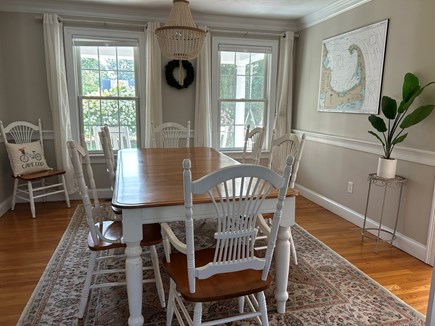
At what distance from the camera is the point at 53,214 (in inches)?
146

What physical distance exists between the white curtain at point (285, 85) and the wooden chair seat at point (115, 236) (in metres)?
3.15

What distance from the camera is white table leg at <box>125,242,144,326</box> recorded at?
1586mm

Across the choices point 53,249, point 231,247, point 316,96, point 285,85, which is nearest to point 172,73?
point 285,85

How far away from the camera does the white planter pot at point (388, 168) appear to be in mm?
2770

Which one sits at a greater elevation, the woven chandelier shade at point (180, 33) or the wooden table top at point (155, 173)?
the woven chandelier shade at point (180, 33)

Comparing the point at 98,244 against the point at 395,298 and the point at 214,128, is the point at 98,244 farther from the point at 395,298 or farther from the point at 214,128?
the point at 214,128

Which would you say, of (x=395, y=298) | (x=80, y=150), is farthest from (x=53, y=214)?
(x=395, y=298)

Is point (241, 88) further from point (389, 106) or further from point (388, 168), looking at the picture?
point (388, 168)

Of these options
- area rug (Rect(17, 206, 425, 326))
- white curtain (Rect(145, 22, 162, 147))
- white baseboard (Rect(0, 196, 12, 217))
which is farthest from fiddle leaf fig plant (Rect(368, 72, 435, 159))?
white baseboard (Rect(0, 196, 12, 217))

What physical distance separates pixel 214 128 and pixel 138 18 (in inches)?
69.1

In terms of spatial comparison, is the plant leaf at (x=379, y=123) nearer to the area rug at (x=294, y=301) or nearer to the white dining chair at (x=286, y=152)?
the white dining chair at (x=286, y=152)

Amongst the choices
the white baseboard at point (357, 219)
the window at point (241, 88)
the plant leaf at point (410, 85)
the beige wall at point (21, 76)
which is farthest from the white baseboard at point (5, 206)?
the plant leaf at point (410, 85)

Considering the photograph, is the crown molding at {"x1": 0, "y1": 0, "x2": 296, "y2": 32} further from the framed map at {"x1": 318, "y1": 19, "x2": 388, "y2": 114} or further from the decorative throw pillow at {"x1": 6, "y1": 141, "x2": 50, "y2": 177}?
the decorative throw pillow at {"x1": 6, "y1": 141, "x2": 50, "y2": 177}

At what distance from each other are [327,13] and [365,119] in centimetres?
150
